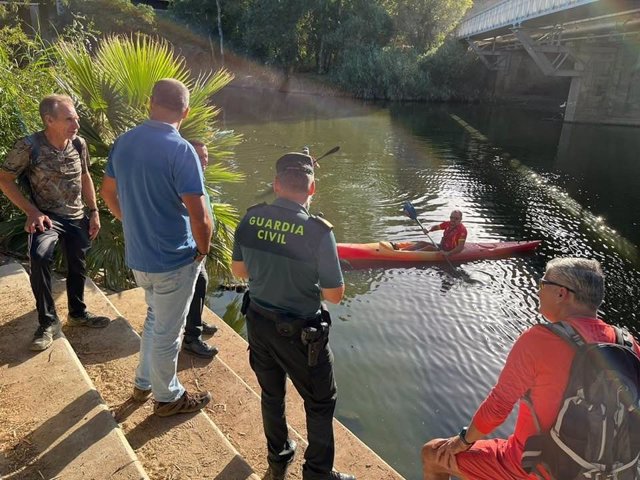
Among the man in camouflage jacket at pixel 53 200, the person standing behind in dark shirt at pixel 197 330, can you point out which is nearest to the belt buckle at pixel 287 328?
the person standing behind in dark shirt at pixel 197 330

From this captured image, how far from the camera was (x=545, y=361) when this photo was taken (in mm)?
2260

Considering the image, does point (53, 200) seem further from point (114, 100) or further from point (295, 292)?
point (295, 292)

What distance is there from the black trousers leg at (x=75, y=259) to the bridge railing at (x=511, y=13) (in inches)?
764

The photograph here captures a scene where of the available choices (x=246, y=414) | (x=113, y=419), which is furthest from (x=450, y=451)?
(x=113, y=419)

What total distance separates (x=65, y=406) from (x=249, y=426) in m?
1.16

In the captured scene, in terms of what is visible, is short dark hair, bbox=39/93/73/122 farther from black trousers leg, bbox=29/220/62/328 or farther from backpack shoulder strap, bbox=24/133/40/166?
black trousers leg, bbox=29/220/62/328

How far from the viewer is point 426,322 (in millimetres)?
7848

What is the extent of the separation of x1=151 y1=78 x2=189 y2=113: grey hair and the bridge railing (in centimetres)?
1925

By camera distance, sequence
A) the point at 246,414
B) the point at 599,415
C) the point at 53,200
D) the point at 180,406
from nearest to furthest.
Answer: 1. the point at 599,415
2. the point at 180,406
3. the point at 246,414
4. the point at 53,200

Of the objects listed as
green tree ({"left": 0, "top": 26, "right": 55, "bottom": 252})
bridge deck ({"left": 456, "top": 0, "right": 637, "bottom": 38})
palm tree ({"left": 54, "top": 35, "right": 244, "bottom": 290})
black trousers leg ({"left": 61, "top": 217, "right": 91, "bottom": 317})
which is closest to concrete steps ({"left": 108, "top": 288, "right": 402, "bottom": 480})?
black trousers leg ({"left": 61, "top": 217, "right": 91, "bottom": 317})

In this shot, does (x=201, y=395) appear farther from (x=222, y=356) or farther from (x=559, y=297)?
(x=559, y=297)

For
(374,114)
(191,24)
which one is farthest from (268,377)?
(191,24)

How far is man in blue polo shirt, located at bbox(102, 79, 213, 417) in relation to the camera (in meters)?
2.78

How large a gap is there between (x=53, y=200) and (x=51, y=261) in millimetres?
498
